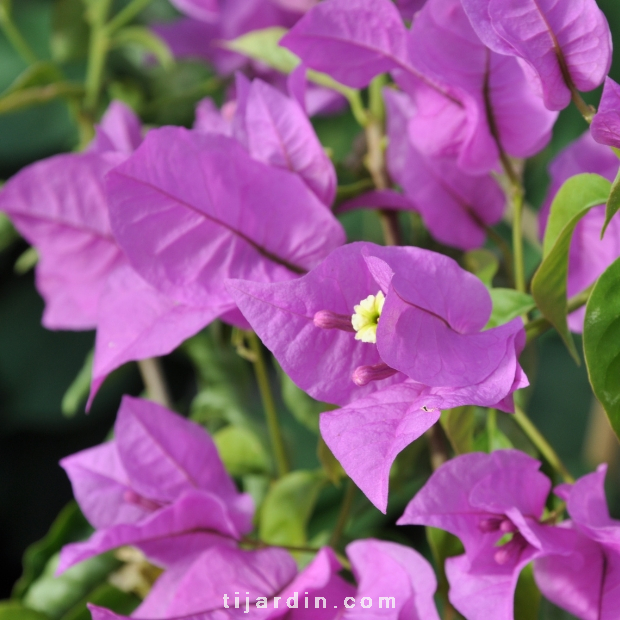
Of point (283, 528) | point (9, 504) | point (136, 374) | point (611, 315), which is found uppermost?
point (611, 315)

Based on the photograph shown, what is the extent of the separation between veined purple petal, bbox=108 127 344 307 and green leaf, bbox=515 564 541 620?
170 mm

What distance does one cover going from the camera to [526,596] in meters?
0.33

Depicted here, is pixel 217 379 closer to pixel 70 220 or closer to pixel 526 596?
pixel 70 220

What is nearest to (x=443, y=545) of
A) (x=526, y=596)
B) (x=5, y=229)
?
(x=526, y=596)

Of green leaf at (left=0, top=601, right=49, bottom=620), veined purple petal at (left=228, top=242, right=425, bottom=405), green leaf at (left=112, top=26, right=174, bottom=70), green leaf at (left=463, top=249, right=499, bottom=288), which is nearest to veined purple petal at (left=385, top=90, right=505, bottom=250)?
green leaf at (left=463, top=249, right=499, bottom=288)

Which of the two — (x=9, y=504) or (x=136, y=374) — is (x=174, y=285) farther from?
(x=9, y=504)

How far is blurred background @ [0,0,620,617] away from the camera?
73 cm

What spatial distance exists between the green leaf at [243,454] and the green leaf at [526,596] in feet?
0.69

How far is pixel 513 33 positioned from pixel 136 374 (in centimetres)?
77

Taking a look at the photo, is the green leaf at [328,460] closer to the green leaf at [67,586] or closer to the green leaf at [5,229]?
the green leaf at [67,586]

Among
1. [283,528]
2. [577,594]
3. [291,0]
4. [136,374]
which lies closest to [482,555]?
[577,594]

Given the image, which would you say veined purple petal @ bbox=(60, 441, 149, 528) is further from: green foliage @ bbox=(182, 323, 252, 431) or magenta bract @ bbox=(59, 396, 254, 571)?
green foliage @ bbox=(182, 323, 252, 431)

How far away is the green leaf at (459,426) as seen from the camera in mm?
309

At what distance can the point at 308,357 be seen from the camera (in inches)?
10.9
